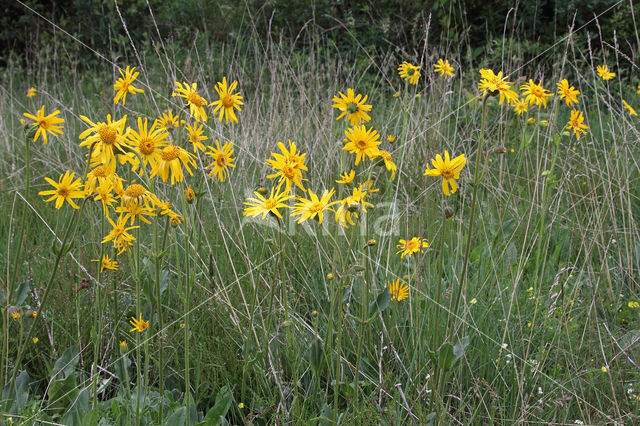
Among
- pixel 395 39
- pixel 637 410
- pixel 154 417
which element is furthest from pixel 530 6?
pixel 154 417

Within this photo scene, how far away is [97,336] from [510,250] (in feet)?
5.32

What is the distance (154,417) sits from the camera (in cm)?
149

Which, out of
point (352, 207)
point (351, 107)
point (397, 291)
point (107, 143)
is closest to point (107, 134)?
point (107, 143)

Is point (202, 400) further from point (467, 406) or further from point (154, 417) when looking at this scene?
point (467, 406)

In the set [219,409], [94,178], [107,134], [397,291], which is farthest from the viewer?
[397,291]

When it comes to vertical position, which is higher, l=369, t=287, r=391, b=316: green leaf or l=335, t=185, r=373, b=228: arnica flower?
l=335, t=185, r=373, b=228: arnica flower

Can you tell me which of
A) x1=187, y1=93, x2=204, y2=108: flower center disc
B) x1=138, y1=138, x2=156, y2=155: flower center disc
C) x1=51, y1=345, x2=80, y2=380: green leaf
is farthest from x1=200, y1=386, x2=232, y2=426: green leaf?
x1=187, y1=93, x2=204, y2=108: flower center disc

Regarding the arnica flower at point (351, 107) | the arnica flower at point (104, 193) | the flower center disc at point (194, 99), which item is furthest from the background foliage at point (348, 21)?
the arnica flower at point (104, 193)

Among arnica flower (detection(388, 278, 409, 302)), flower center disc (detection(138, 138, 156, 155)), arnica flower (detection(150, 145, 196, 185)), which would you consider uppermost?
flower center disc (detection(138, 138, 156, 155))

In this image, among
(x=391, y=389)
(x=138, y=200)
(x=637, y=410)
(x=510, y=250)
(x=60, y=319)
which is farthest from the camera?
(x=510, y=250)

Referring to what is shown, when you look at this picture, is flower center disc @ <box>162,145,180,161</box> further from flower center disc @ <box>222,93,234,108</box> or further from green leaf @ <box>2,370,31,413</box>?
green leaf @ <box>2,370,31,413</box>

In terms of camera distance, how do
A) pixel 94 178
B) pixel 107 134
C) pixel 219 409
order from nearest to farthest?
pixel 107 134 < pixel 94 178 < pixel 219 409

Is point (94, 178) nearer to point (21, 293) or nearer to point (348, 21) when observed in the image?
point (21, 293)

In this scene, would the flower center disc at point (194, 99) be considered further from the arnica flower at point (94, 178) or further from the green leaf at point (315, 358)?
the green leaf at point (315, 358)
